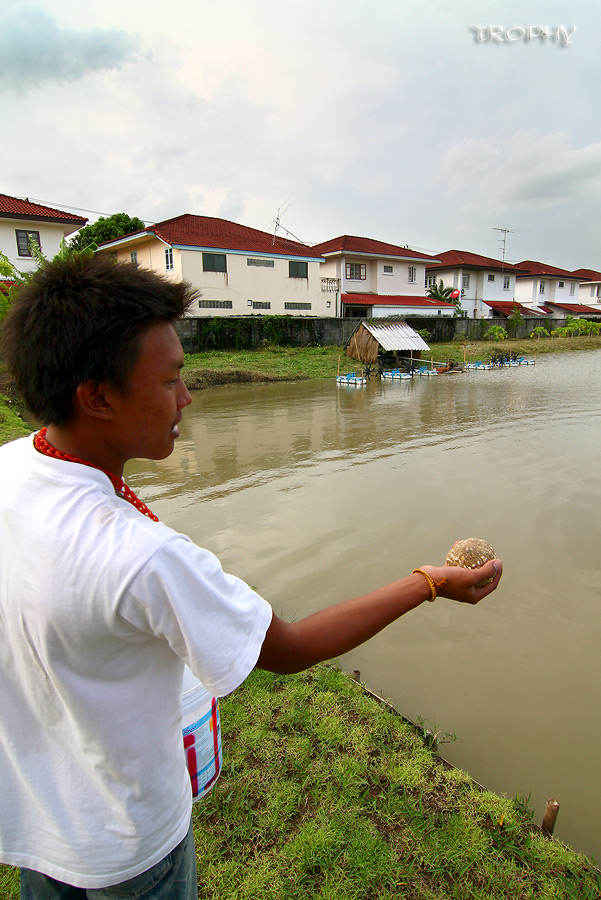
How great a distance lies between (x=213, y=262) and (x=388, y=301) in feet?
39.3

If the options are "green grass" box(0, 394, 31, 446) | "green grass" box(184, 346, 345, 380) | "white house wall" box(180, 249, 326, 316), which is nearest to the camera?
"green grass" box(0, 394, 31, 446)

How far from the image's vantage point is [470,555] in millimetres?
1874

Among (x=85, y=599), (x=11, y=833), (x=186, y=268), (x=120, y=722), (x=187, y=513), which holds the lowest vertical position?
(x=187, y=513)

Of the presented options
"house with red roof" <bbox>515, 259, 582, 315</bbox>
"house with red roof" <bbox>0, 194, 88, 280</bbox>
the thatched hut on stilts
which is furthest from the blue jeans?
"house with red roof" <bbox>515, 259, 582, 315</bbox>

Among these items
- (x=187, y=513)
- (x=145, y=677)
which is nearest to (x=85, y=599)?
(x=145, y=677)

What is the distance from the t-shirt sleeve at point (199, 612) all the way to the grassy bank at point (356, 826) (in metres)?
1.42

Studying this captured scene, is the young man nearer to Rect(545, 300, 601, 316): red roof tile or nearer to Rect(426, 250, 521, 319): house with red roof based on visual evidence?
Rect(426, 250, 521, 319): house with red roof

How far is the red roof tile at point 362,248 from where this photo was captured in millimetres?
31297

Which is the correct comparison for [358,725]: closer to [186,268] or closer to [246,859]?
[246,859]

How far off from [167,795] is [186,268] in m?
23.9

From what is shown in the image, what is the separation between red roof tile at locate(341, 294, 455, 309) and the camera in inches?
1187

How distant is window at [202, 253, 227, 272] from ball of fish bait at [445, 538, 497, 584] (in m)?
23.6

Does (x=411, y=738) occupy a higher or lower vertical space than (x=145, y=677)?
lower

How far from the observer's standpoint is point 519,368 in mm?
24391
